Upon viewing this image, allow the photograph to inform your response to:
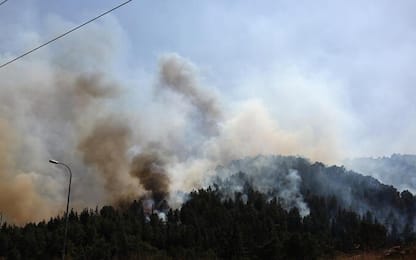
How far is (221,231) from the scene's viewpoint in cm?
13038

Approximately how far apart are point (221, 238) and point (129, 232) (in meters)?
31.6

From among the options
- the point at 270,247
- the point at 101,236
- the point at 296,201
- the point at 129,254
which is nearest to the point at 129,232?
the point at 101,236

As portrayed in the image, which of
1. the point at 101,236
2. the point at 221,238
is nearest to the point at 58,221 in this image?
the point at 101,236

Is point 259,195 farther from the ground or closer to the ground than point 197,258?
farther from the ground

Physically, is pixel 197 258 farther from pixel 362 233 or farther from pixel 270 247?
pixel 362 233

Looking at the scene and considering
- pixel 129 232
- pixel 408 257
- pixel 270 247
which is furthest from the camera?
pixel 129 232

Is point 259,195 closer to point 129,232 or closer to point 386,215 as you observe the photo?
point 386,215

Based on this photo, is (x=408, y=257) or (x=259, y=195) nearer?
(x=408, y=257)

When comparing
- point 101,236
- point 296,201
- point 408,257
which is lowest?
point 408,257

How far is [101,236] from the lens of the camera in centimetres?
14038

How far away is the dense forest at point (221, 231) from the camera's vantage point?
111000 mm

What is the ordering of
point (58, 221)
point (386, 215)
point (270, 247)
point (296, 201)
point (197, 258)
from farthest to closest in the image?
1. point (296, 201)
2. point (386, 215)
3. point (58, 221)
4. point (197, 258)
5. point (270, 247)

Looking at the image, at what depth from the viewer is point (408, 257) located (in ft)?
225

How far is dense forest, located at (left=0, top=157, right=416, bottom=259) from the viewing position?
11100 centimetres
